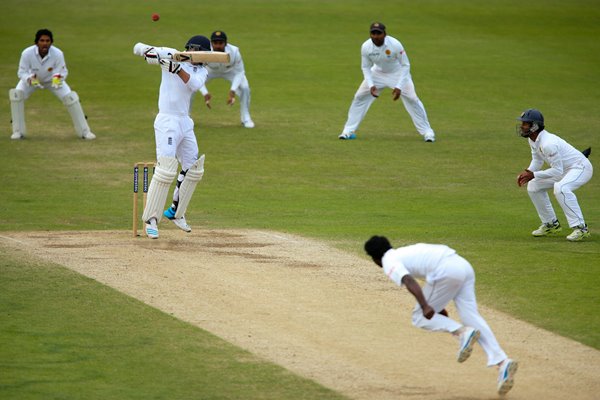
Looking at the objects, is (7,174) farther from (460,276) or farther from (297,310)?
(460,276)

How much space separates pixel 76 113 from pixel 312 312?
12248 mm

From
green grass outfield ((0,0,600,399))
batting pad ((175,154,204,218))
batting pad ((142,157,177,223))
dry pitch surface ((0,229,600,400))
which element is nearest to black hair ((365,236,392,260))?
dry pitch surface ((0,229,600,400))

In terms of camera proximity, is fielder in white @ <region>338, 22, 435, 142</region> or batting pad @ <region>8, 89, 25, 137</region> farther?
batting pad @ <region>8, 89, 25, 137</region>

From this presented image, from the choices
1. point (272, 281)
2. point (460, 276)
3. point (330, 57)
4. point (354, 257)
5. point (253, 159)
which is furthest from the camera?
point (330, 57)

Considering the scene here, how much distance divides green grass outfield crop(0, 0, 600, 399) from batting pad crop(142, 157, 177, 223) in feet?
5.15

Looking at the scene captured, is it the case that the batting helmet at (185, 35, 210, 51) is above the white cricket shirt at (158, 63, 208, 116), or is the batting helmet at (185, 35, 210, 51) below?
above

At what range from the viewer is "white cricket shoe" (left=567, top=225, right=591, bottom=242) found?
14.5 m

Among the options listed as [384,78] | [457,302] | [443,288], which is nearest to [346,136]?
[384,78]

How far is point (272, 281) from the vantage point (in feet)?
39.3

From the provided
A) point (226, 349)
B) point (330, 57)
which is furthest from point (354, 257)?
point (330, 57)

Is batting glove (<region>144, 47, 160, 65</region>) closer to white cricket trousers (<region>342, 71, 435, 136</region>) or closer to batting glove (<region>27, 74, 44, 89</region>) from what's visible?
batting glove (<region>27, 74, 44, 89</region>)

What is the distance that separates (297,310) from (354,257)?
2596mm

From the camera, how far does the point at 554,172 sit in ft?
47.2

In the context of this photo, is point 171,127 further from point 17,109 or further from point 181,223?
point 17,109
